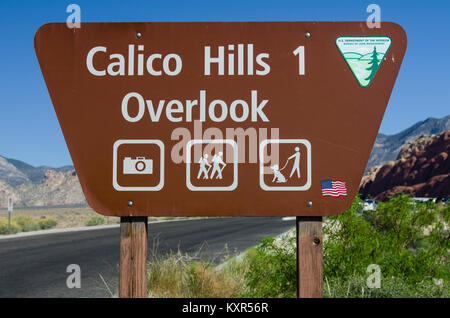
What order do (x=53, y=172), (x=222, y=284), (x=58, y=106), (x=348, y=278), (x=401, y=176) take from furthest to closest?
(x=53, y=172), (x=401, y=176), (x=222, y=284), (x=348, y=278), (x=58, y=106)

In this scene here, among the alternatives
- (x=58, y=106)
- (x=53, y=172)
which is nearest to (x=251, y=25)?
(x=58, y=106)

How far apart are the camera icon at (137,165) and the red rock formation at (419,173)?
60.2 metres

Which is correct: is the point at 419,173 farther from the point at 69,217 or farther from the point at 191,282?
the point at 191,282

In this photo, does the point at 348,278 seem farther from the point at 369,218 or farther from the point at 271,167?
the point at 271,167

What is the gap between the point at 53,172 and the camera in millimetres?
162125

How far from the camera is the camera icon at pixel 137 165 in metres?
2.70

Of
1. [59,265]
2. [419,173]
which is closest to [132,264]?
[59,265]

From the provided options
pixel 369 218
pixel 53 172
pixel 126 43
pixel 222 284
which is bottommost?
pixel 222 284

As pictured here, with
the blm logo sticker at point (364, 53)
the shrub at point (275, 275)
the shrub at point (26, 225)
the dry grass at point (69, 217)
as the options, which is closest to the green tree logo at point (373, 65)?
the blm logo sticker at point (364, 53)

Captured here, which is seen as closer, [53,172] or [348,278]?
[348,278]

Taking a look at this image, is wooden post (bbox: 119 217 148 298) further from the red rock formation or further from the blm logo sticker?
the red rock formation

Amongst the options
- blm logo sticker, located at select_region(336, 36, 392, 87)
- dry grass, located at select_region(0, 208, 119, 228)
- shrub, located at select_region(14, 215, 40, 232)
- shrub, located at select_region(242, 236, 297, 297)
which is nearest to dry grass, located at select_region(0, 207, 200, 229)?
dry grass, located at select_region(0, 208, 119, 228)
